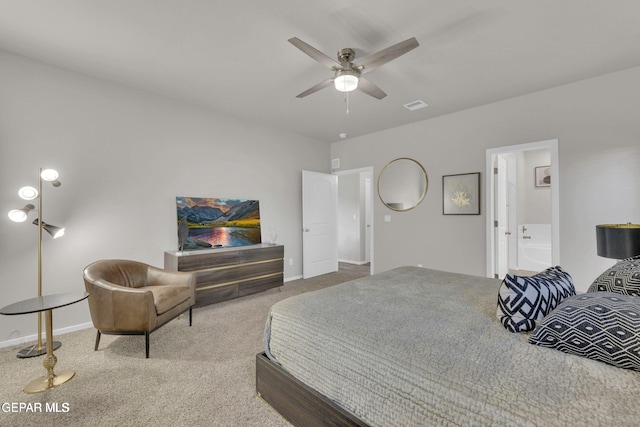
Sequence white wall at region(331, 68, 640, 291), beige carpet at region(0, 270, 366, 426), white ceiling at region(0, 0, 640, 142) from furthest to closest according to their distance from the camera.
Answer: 1. white wall at region(331, 68, 640, 291)
2. white ceiling at region(0, 0, 640, 142)
3. beige carpet at region(0, 270, 366, 426)

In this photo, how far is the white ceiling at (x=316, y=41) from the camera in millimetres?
2039

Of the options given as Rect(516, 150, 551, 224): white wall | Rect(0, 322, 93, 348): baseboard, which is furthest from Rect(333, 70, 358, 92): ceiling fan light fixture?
Rect(516, 150, 551, 224): white wall

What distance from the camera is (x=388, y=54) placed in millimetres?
2129

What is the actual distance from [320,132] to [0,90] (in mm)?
3955

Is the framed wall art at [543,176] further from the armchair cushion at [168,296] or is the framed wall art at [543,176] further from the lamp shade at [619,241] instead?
the armchair cushion at [168,296]

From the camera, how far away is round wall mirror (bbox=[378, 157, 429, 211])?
460 centimetres

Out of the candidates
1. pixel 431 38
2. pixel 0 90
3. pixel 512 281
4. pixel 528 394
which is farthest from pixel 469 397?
pixel 0 90

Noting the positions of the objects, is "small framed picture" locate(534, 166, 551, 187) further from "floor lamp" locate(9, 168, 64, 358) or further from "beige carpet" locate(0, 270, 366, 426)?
"floor lamp" locate(9, 168, 64, 358)

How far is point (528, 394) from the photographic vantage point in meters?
0.88

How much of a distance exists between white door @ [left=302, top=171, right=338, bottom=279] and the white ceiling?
2.12 meters

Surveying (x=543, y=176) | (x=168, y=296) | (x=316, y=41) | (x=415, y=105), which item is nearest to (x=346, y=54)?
(x=316, y=41)

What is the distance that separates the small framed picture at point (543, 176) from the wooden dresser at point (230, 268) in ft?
17.3

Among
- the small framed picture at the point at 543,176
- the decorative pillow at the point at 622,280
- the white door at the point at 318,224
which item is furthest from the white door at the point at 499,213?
the white door at the point at 318,224

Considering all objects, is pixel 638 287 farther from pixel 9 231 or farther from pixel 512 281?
pixel 9 231
